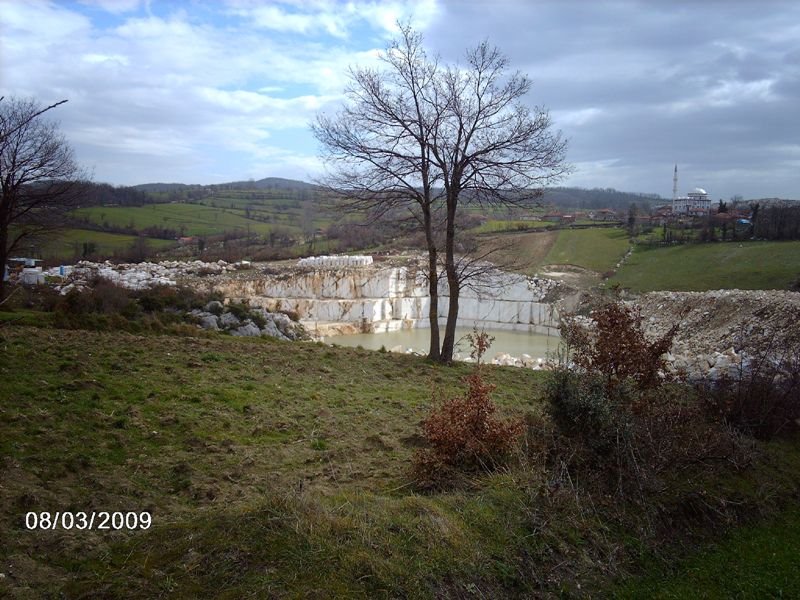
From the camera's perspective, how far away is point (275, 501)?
4.58m

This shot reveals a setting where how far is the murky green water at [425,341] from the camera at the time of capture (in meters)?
31.8

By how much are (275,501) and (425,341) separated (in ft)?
104

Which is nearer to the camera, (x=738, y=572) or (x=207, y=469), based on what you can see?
(x=738, y=572)

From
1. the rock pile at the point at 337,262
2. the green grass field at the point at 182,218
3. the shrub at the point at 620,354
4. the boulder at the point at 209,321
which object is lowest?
the boulder at the point at 209,321

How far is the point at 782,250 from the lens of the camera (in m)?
38.5

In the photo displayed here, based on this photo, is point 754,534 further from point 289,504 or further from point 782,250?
point 782,250

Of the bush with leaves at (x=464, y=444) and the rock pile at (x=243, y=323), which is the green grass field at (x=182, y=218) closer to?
the rock pile at (x=243, y=323)

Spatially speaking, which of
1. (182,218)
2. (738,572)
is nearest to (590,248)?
(738,572)

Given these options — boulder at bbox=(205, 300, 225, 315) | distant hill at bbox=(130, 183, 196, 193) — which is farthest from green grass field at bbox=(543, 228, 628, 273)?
distant hill at bbox=(130, 183, 196, 193)

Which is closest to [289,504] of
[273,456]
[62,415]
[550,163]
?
[273,456]

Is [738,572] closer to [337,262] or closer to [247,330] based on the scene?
[247,330]

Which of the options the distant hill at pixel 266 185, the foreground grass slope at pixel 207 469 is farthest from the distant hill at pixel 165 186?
the foreground grass slope at pixel 207 469

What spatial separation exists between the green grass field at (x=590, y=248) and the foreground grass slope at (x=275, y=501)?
1722 inches

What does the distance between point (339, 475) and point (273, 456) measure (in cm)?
98
